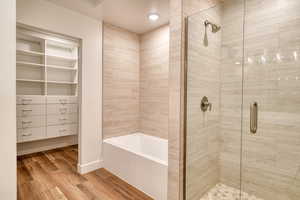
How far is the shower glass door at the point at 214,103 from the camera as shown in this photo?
5.41ft

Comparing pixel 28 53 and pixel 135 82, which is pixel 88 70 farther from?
pixel 28 53

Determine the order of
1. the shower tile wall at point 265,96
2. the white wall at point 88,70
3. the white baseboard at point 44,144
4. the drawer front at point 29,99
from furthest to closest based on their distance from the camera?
the white baseboard at point 44,144 → the drawer front at point 29,99 → the white wall at point 88,70 → the shower tile wall at point 265,96

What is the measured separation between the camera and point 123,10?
2207 millimetres

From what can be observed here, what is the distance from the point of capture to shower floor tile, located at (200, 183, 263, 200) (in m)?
1.83

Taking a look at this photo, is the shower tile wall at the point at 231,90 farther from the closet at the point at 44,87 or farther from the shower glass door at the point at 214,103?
the closet at the point at 44,87

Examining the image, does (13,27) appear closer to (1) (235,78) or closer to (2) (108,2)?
(2) (108,2)

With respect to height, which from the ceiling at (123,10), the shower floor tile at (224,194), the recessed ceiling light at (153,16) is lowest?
the shower floor tile at (224,194)

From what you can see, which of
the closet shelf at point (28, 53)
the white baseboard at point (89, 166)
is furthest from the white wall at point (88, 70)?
the closet shelf at point (28, 53)

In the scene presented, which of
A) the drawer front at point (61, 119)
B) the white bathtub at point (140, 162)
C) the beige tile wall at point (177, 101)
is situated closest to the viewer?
the beige tile wall at point (177, 101)

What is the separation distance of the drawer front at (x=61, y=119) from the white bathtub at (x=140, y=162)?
1.47 m

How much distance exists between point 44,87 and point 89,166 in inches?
80.4

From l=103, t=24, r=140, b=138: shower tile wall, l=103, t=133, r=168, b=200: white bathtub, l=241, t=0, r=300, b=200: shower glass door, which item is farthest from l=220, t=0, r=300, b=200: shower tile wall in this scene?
l=103, t=24, r=140, b=138: shower tile wall

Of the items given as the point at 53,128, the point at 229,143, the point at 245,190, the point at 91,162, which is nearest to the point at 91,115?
the point at 91,162

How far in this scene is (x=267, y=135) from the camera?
1.79 meters
